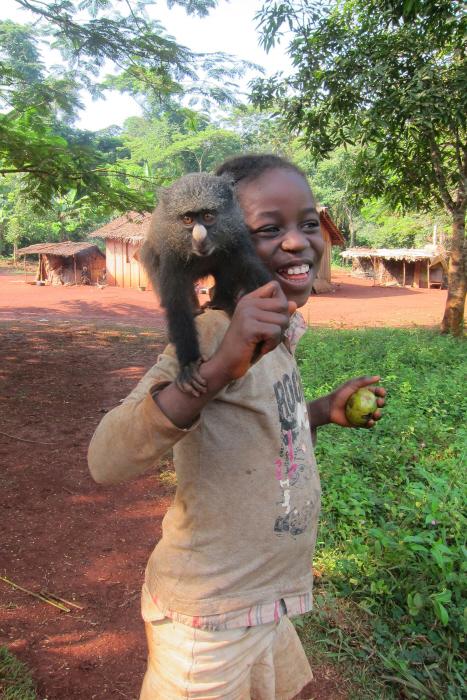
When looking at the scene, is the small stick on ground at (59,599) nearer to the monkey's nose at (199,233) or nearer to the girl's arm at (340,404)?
the girl's arm at (340,404)

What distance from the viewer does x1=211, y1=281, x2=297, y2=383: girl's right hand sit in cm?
107

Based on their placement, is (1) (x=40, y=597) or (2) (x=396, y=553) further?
(1) (x=40, y=597)

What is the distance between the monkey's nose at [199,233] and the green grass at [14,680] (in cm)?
206

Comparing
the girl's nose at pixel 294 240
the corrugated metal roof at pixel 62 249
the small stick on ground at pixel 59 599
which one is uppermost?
the corrugated metal roof at pixel 62 249

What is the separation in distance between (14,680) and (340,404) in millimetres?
1941

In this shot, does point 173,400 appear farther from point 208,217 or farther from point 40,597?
point 40,597

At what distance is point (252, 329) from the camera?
107 cm

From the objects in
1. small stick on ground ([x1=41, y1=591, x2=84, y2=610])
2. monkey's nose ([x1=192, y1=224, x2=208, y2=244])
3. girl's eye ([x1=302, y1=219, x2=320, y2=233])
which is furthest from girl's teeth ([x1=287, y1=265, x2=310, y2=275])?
small stick on ground ([x1=41, y1=591, x2=84, y2=610])

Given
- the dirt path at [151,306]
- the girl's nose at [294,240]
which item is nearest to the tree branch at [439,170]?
the dirt path at [151,306]

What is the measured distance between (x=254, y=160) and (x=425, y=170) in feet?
29.0

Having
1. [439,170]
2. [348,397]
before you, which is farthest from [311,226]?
[439,170]

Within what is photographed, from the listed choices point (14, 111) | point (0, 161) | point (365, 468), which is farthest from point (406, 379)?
point (0, 161)

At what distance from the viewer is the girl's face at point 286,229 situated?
1.61 metres

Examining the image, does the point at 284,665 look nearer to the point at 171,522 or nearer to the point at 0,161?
the point at 171,522
